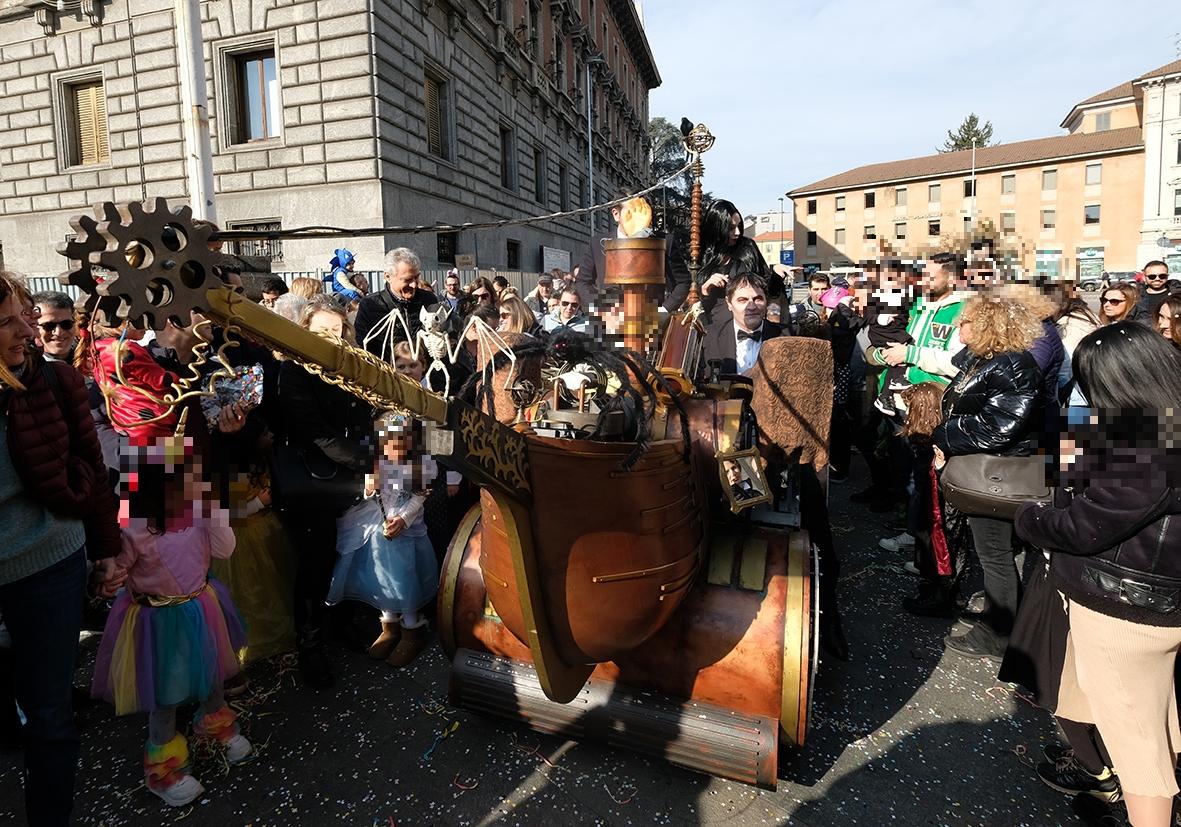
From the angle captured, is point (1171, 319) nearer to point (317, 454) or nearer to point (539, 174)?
point (317, 454)

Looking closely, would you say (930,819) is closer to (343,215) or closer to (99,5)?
(343,215)

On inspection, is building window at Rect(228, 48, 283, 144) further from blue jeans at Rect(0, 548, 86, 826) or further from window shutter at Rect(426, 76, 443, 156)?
blue jeans at Rect(0, 548, 86, 826)

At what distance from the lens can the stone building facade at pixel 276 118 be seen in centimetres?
1288

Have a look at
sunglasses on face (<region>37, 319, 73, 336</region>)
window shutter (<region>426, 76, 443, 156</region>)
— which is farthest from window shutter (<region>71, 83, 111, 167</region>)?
sunglasses on face (<region>37, 319, 73, 336</region>)

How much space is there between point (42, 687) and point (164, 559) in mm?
583

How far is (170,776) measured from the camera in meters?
2.48

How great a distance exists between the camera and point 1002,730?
111 inches

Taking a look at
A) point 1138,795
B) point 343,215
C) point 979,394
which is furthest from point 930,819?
point 343,215

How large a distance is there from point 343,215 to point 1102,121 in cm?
6725

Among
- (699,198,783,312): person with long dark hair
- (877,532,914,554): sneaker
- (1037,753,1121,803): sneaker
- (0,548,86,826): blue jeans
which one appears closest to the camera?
(0,548,86,826): blue jeans

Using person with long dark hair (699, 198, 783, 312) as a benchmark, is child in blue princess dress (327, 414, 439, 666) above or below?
below

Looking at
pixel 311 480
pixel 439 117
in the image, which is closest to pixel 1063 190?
pixel 439 117

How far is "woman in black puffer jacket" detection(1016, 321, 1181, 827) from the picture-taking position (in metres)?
1.92

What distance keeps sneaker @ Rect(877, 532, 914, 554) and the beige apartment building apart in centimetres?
3691
